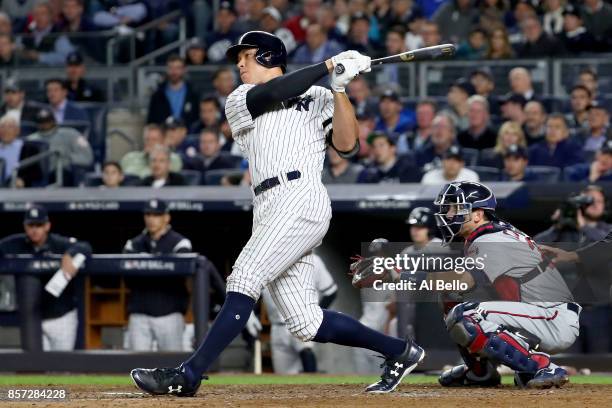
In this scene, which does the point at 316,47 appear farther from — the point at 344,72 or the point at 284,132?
the point at 344,72

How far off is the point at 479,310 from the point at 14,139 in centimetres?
698

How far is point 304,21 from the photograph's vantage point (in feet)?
44.9

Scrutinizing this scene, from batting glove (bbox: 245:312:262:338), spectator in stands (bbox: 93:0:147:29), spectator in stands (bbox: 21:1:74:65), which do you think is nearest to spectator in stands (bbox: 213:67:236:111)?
spectator in stands (bbox: 21:1:74:65)

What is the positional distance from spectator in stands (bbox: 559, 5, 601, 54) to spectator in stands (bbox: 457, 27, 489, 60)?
72 centimetres

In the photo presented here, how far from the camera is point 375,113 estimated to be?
1196 centimetres

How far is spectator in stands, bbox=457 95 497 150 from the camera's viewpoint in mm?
10992

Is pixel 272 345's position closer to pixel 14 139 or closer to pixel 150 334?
pixel 150 334

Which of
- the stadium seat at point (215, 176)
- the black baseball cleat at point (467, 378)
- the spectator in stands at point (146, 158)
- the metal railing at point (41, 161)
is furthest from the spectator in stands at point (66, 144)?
the black baseball cleat at point (467, 378)

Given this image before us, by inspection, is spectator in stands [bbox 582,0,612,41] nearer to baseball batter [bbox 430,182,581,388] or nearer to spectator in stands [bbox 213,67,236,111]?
spectator in stands [bbox 213,67,236,111]

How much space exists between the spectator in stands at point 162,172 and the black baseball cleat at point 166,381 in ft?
18.1

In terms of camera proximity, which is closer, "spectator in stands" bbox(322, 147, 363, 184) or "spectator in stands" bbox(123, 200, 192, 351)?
"spectator in stands" bbox(123, 200, 192, 351)

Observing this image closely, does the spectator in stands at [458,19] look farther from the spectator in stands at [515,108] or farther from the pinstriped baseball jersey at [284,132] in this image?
the pinstriped baseball jersey at [284,132]

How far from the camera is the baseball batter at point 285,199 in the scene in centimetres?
555

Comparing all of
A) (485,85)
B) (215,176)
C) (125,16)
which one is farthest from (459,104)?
(125,16)
